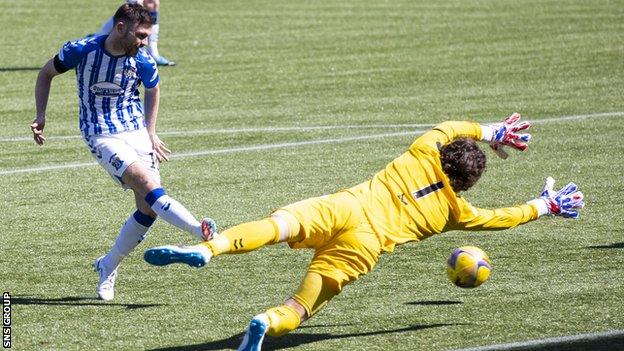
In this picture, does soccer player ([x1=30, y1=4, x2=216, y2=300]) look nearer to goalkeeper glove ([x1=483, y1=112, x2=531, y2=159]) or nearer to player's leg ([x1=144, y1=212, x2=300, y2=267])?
player's leg ([x1=144, y1=212, x2=300, y2=267])

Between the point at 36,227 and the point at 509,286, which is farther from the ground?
the point at 509,286

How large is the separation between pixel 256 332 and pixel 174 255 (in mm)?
649

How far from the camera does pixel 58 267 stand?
35.5 feet

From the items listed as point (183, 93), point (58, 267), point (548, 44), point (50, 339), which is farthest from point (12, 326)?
point (548, 44)

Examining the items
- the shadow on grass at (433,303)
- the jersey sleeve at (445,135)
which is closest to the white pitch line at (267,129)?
the shadow on grass at (433,303)

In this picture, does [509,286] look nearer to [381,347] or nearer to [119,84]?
[381,347]

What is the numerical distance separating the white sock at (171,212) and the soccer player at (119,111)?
17 millimetres

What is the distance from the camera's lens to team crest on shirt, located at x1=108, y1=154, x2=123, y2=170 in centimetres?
982

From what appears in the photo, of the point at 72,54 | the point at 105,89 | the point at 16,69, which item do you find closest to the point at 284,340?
the point at 105,89

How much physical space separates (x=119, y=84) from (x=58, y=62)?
1.57ft

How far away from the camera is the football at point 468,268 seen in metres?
9.08

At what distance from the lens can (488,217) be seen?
29.3 ft

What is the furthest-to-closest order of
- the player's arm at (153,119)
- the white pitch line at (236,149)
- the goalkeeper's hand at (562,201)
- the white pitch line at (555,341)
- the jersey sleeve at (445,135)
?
the white pitch line at (236,149) → the player's arm at (153,119) → the goalkeeper's hand at (562,201) → the jersey sleeve at (445,135) → the white pitch line at (555,341)

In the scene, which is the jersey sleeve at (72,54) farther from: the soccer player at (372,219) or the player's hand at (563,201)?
the player's hand at (563,201)
